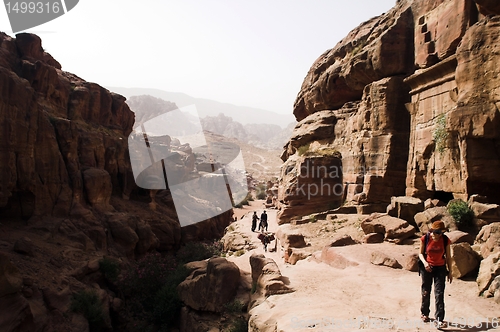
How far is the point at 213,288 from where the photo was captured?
10.5 m

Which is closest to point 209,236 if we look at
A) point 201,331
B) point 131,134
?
point 131,134

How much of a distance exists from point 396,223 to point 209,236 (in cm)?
2294

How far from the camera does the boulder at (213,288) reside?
1020 centimetres

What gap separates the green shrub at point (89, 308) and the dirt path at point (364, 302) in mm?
8616

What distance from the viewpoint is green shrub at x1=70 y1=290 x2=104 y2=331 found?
13094 mm

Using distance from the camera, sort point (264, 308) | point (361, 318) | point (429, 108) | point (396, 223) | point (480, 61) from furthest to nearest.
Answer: point (429, 108) → point (396, 223) → point (480, 61) → point (264, 308) → point (361, 318)

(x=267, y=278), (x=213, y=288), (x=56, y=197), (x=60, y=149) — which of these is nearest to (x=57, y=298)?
(x=213, y=288)

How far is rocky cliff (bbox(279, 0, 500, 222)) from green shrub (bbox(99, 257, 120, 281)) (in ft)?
33.0

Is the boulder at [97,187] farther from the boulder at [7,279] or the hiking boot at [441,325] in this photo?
the hiking boot at [441,325]

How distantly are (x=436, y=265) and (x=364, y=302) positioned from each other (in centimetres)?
243

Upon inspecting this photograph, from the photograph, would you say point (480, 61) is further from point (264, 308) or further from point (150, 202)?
point (150, 202)

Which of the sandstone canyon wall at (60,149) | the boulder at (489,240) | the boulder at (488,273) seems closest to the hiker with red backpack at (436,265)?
the boulder at (488,273)

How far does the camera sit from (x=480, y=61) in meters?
11.0

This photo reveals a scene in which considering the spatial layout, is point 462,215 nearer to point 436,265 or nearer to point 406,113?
point 436,265
